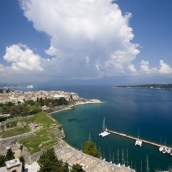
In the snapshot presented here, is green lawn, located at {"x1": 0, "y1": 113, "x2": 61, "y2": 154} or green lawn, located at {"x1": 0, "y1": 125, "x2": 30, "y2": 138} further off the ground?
green lawn, located at {"x1": 0, "y1": 113, "x2": 61, "y2": 154}

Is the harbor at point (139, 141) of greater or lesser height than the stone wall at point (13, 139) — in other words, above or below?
below

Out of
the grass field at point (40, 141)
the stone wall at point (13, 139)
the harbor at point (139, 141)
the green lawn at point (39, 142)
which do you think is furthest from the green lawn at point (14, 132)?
the harbor at point (139, 141)

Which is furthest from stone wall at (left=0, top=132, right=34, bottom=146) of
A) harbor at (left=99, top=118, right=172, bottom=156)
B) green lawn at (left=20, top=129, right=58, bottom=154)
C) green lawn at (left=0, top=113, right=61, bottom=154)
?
harbor at (left=99, top=118, right=172, bottom=156)

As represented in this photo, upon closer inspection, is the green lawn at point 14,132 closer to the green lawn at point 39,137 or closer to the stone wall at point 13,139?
the green lawn at point 39,137

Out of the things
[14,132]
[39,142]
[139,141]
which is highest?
[39,142]

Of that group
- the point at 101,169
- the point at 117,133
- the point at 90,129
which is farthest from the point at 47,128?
the point at 101,169

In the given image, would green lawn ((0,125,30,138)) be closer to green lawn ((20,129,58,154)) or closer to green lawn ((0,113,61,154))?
green lawn ((0,113,61,154))

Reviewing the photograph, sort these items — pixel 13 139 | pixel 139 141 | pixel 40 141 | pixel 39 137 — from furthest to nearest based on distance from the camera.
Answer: pixel 139 141
pixel 13 139
pixel 39 137
pixel 40 141

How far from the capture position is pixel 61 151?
844 inches

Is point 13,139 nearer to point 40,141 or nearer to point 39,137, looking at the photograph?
point 39,137

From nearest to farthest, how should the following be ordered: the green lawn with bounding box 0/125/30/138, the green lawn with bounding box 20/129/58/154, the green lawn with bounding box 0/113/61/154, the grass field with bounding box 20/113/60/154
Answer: the green lawn with bounding box 20/129/58/154
the grass field with bounding box 20/113/60/154
the green lawn with bounding box 0/113/61/154
the green lawn with bounding box 0/125/30/138

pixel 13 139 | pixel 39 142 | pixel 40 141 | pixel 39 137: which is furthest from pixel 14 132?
pixel 39 142

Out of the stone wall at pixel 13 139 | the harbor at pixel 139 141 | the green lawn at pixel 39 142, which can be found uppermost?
the green lawn at pixel 39 142

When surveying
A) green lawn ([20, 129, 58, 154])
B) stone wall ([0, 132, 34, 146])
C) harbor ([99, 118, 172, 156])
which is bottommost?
harbor ([99, 118, 172, 156])
